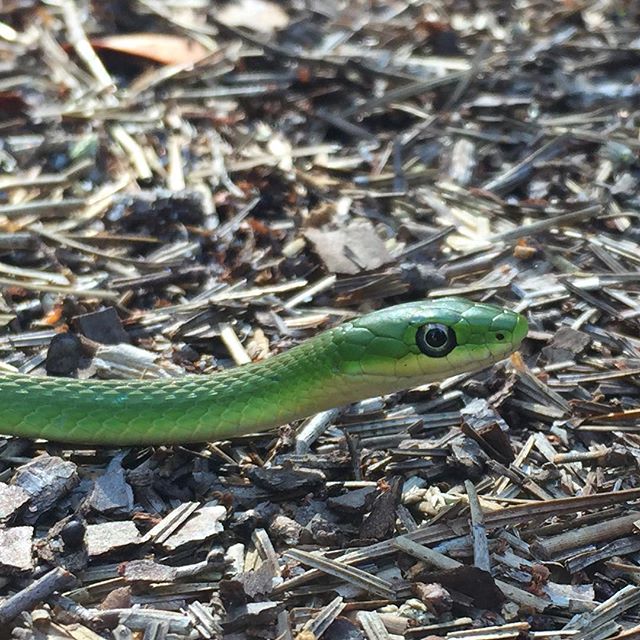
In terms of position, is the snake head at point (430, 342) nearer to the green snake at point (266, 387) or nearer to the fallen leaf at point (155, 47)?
the green snake at point (266, 387)

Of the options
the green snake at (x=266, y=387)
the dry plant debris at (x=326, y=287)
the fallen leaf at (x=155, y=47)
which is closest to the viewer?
the dry plant debris at (x=326, y=287)

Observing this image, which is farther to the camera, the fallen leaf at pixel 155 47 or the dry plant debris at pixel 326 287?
the fallen leaf at pixel 155 47

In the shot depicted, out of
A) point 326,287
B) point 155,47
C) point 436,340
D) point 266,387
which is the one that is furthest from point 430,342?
point 155,47

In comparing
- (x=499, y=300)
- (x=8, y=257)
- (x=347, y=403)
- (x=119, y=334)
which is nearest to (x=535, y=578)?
(x=347, y=403)

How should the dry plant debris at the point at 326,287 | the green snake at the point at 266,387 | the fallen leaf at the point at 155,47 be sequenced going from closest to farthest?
1. the dry plant debris at the point at 326,287
2. the green snake at the point at 266,387
3. the fallen leaf at the point at 155,47

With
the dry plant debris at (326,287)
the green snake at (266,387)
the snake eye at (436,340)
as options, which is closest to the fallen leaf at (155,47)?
the dry plant debris at (326,287)

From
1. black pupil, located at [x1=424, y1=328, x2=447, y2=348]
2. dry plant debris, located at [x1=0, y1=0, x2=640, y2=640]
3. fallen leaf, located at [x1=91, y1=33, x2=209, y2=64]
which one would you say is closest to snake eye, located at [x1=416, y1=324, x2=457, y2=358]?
black pupil, located at [x1=424, y1=328, x2=447, y2=348]

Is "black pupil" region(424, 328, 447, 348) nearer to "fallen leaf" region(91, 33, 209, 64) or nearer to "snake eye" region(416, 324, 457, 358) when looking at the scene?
"snake eye" region(416, 324, 457, 358)

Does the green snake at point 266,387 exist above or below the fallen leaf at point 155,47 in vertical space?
below
